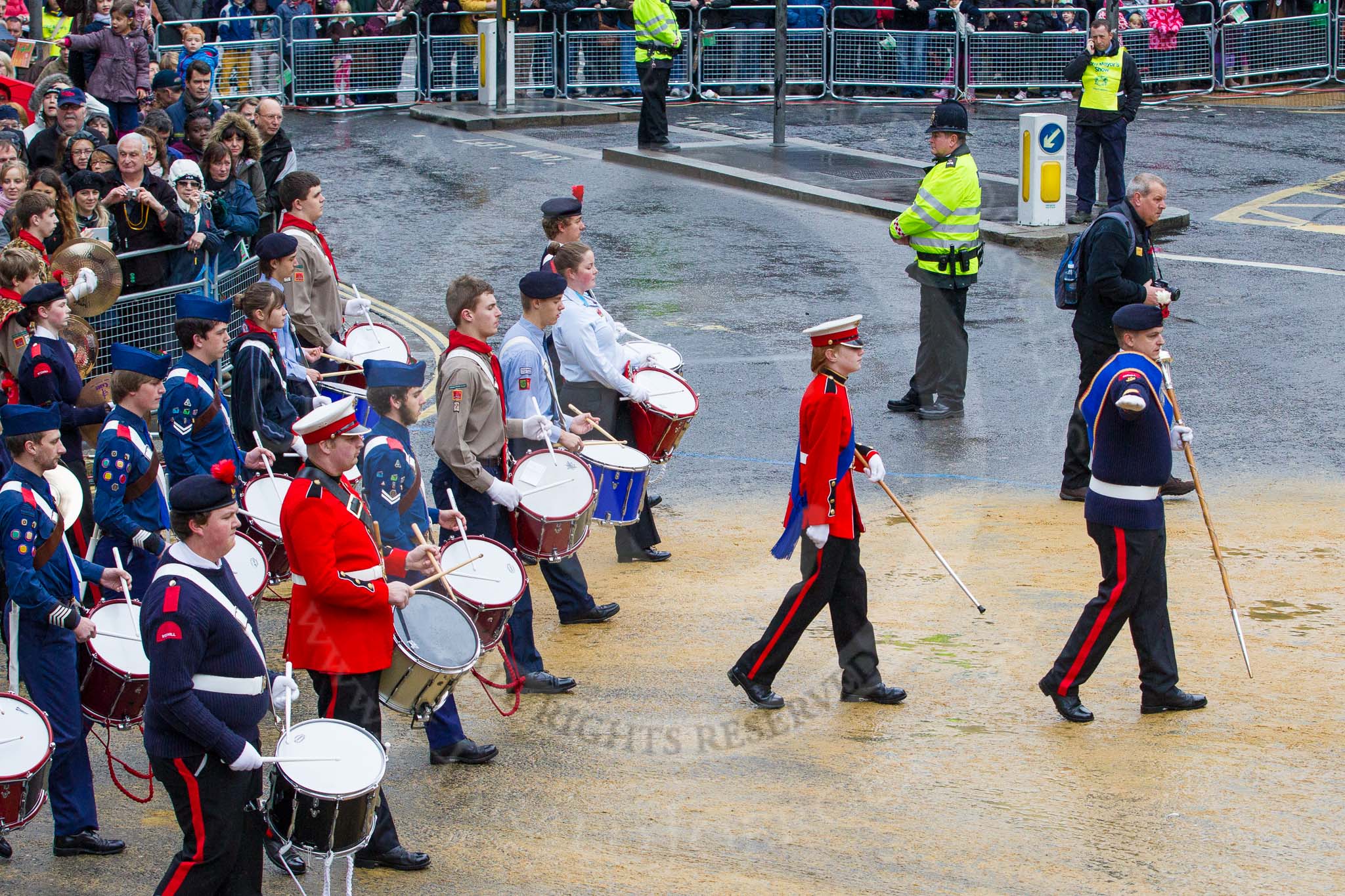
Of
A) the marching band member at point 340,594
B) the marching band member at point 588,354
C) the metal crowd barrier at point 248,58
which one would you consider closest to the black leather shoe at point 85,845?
the marching band member at point 340,594

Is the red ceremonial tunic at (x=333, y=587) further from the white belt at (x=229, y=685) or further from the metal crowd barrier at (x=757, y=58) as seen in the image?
the metal crowd barrier at (x=757, y=58)

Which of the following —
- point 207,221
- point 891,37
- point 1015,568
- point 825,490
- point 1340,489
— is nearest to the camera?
point 825,490

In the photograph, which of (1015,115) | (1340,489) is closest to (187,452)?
(1340,489)

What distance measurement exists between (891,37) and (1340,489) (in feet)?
54.9

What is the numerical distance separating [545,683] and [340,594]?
214 cm

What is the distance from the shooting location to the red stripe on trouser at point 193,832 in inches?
225

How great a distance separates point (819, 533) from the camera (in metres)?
7.78

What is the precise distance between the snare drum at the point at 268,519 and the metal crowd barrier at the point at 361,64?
723 inches

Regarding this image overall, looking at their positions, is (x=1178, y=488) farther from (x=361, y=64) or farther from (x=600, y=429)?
(x=361, y=64)

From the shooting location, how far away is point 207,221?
12906 millimetres

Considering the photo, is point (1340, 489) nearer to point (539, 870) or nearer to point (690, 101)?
point (539, 870)

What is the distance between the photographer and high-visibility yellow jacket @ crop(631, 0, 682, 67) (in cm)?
2169

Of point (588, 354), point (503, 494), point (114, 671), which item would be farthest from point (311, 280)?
point (114, 671)

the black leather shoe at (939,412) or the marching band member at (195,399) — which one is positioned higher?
the marching band member at (195,399)
